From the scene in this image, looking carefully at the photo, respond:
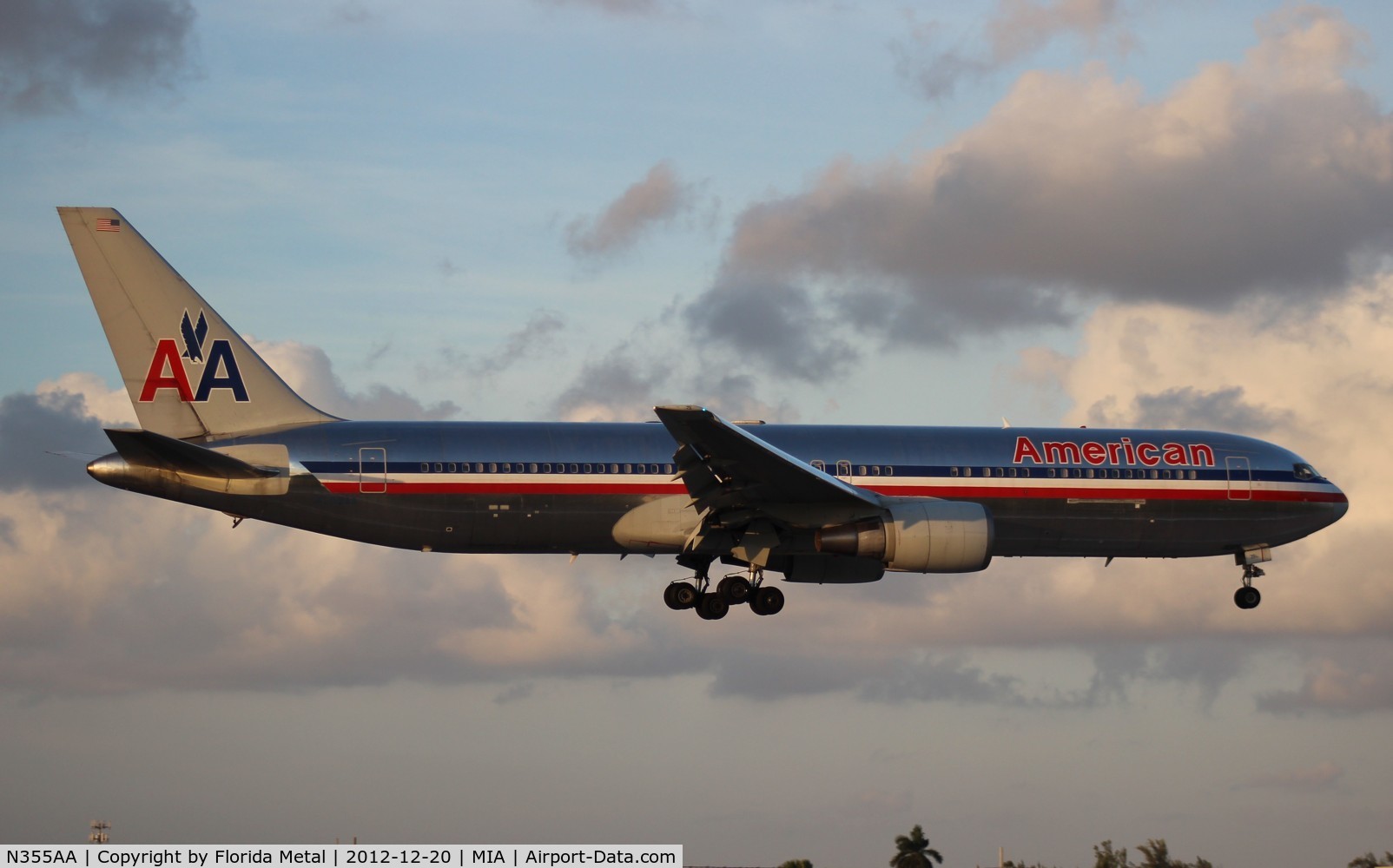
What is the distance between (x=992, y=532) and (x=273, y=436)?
15709 millimetres

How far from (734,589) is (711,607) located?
0.75 meters

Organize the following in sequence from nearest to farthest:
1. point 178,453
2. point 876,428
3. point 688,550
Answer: point 178,453 < point 688,550 < point 876,428

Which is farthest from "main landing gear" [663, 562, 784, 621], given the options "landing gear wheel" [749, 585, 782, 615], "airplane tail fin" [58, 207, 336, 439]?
"airplane tail fin" [58, 207, 336, 439]

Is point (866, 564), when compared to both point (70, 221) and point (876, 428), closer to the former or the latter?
point (876, 428)

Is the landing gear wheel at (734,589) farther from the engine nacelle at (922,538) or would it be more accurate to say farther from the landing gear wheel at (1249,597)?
the landing gear wheel at (1249,597)

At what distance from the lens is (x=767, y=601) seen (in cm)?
3994

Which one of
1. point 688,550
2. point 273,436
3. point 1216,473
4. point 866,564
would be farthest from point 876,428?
point 273,436

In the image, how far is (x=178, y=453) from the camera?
3603 cm

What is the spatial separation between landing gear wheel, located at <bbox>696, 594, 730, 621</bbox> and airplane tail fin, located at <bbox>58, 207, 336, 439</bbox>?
31.0 ft

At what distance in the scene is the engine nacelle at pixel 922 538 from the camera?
36.4 m

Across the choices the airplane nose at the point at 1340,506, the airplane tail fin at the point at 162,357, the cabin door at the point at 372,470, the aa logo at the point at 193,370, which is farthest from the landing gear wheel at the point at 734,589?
the airplane nose at the point at 1340,506

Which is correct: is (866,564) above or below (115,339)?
below

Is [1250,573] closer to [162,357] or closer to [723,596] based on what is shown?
[723,596]

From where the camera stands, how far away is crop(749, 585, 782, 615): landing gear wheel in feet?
131
